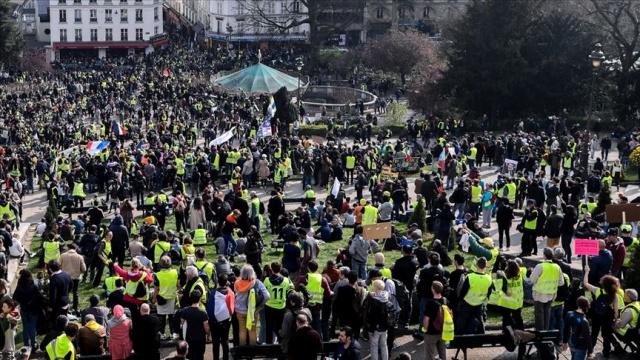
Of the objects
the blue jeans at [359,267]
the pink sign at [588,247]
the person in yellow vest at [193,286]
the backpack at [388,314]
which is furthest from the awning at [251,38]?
the backpack at [388,314]

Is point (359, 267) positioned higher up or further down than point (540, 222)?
further down

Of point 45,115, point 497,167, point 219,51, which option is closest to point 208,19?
point 219,51

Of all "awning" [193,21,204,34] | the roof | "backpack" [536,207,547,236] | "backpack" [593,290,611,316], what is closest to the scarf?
"backpack" [593,290,611,316]

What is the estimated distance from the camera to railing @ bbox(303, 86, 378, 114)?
5953cm

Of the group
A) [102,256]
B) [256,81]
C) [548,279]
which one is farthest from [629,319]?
[256,81]

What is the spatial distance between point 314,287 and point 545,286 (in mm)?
3925

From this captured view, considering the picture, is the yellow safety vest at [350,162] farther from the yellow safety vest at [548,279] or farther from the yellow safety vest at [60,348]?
the yellow safety vest at [60,348]

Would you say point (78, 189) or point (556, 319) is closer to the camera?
point (556, 319)

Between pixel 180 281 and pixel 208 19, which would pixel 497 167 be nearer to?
pixel 180 281

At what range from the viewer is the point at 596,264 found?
1767 centimetres

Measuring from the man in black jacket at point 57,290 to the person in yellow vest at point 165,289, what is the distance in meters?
1.59

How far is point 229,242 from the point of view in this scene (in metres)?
23.1

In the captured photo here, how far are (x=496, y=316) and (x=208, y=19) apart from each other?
307 ft

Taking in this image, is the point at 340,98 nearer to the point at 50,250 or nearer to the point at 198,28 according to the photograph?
the point at 198,28
